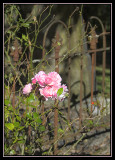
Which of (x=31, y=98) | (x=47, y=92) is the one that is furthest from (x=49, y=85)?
(x=31, y=98)

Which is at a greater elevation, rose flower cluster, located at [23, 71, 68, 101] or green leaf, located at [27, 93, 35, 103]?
rose flower cluster, located at [23, 71, 68, 101]

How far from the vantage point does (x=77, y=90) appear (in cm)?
448

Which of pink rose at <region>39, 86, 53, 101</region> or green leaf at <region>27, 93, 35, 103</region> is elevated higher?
pink rose at <region>39, 86, 53, 101</region>

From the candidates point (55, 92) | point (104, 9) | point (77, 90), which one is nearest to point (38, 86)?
point (55, 92)

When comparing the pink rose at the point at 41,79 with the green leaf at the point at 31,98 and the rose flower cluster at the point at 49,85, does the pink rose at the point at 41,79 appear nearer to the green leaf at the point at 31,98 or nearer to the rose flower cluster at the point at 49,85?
the rose flower cluster at the point at 49,85

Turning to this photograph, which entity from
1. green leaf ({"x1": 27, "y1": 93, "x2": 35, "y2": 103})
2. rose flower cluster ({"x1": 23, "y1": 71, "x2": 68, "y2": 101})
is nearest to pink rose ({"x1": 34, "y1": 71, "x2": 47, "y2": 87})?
rose flower cluster ({"x1": 23, "y1": 71, "x2": 68, "y2": 101})

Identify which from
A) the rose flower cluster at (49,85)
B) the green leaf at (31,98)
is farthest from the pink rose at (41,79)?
the green leaf at (31,98)

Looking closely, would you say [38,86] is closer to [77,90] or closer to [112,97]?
[112,97]

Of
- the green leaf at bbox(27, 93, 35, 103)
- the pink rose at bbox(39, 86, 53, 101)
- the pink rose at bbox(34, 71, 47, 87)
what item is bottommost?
the green leaf at bbox(27, 93, 35, 103)

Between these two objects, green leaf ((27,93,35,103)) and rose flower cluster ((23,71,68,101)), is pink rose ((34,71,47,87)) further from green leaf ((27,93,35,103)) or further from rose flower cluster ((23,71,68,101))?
green leaf ((27,93,35,103))

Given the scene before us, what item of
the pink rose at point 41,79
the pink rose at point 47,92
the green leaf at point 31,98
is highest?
the pink rose at point 41,79

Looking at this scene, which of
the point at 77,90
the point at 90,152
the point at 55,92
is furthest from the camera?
the point at 77,90

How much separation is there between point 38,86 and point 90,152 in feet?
4.18

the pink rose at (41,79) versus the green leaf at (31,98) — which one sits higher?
the pink rose at (41,79)
